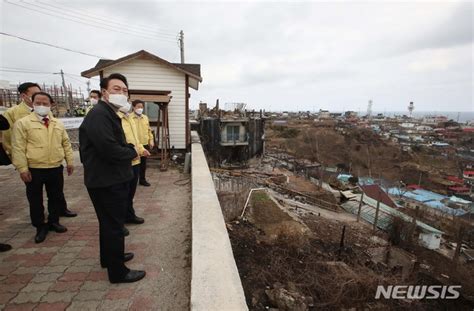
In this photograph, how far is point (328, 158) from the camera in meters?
46.6

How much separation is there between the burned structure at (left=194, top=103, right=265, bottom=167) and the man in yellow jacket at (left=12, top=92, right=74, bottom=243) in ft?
63.8

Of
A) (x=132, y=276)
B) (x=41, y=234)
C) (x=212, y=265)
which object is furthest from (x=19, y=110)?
(x=212, y=265)

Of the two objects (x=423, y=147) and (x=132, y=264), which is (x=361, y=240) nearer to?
(x=132, y=264)

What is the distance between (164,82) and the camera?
8070 mm

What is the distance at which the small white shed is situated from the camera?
25.1 feet

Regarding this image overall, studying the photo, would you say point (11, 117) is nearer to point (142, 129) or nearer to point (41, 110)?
point (41, 110)

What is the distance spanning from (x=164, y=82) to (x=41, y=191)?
18.5 ft

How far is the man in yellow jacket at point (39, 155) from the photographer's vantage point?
9.78 ft

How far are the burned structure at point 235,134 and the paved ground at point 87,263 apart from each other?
18.9m

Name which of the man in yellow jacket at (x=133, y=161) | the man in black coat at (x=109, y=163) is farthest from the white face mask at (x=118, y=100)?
the man in yellow jacket at (x=133, y=161)

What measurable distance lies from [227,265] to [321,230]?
12.2 m

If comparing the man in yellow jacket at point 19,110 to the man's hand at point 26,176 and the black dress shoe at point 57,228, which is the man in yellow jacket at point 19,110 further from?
the black dress shoe at point 57,228

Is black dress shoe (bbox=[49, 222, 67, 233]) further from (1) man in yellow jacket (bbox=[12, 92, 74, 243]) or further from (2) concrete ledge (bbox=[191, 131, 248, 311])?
(2) concrete ledge (bbox=[191, 131, 248, 311])

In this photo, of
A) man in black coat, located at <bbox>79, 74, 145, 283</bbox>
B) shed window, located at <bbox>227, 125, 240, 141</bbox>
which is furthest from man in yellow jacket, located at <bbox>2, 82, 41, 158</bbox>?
shed window, located at <bbox>227, 125, 240, 141</bbox>
